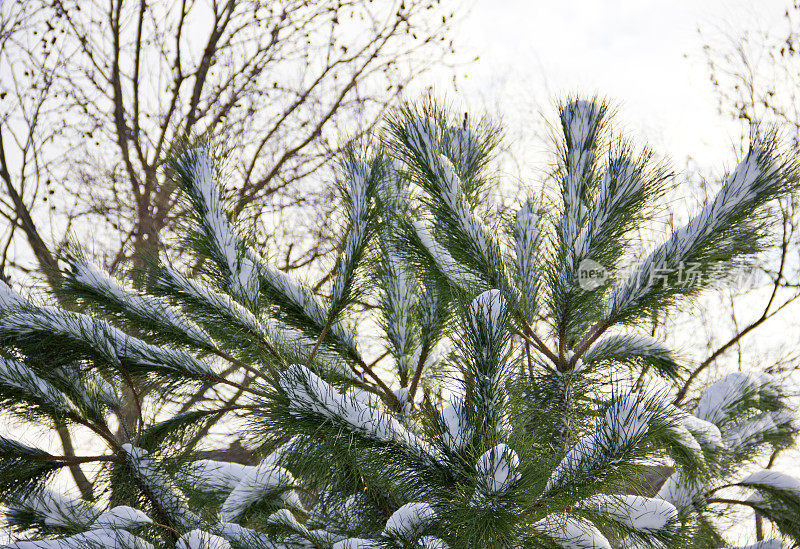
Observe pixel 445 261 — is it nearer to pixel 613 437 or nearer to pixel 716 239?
pixel 716 239

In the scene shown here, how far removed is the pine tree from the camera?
1437 mm

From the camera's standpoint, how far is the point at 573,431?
198cm

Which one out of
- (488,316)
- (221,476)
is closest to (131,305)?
Answer: (221,476)

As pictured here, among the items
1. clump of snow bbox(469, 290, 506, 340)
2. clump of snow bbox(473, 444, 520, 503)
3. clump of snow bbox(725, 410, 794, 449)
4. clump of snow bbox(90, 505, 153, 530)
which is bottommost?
clump of snow bbox(90, 505, 153, 530)

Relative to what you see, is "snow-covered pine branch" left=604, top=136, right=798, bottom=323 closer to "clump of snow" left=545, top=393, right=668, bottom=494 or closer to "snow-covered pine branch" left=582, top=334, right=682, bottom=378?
"snow-covered pine branch" left=582, top=334, right=682, bottom=378

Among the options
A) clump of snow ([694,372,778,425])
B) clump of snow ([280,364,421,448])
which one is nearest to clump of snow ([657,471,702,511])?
clump of snow ([694,372,778,425])

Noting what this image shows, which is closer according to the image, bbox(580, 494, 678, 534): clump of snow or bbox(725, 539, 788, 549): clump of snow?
bbox(580, 494, 678, 534): clump of snow

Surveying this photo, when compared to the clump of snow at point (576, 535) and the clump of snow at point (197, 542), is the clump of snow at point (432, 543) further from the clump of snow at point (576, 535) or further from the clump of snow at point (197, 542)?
the clump of snow at point (197, 542)

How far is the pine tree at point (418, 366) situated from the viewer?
144 centimetres

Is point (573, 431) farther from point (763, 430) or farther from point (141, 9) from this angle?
point (141, 9)

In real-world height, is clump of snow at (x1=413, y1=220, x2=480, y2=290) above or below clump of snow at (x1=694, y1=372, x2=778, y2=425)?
above

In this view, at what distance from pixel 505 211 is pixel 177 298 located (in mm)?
1488

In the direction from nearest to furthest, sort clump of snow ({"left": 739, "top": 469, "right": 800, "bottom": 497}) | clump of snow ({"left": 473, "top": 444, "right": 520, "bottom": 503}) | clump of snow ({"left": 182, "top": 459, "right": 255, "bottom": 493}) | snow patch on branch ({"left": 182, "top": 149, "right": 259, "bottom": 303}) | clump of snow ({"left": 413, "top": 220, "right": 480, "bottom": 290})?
clump of snow ({"left": 473, "top": 444, "right": 520, "bottom": 503}) < clump of snow ({"left": 413, "top": 220, "right": 480, "bottom": 290}) < snow patch on branch ({"left": 182, "top": 149, "right": 259, "bottom": 303}) < clump of snow ({"left": 739, "top": 469, "right": 800, "bottom": 497}) < clump of snow ({"left": 182, "top": 459, "right": 255, "bottom": 493})

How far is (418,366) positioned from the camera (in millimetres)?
2555
